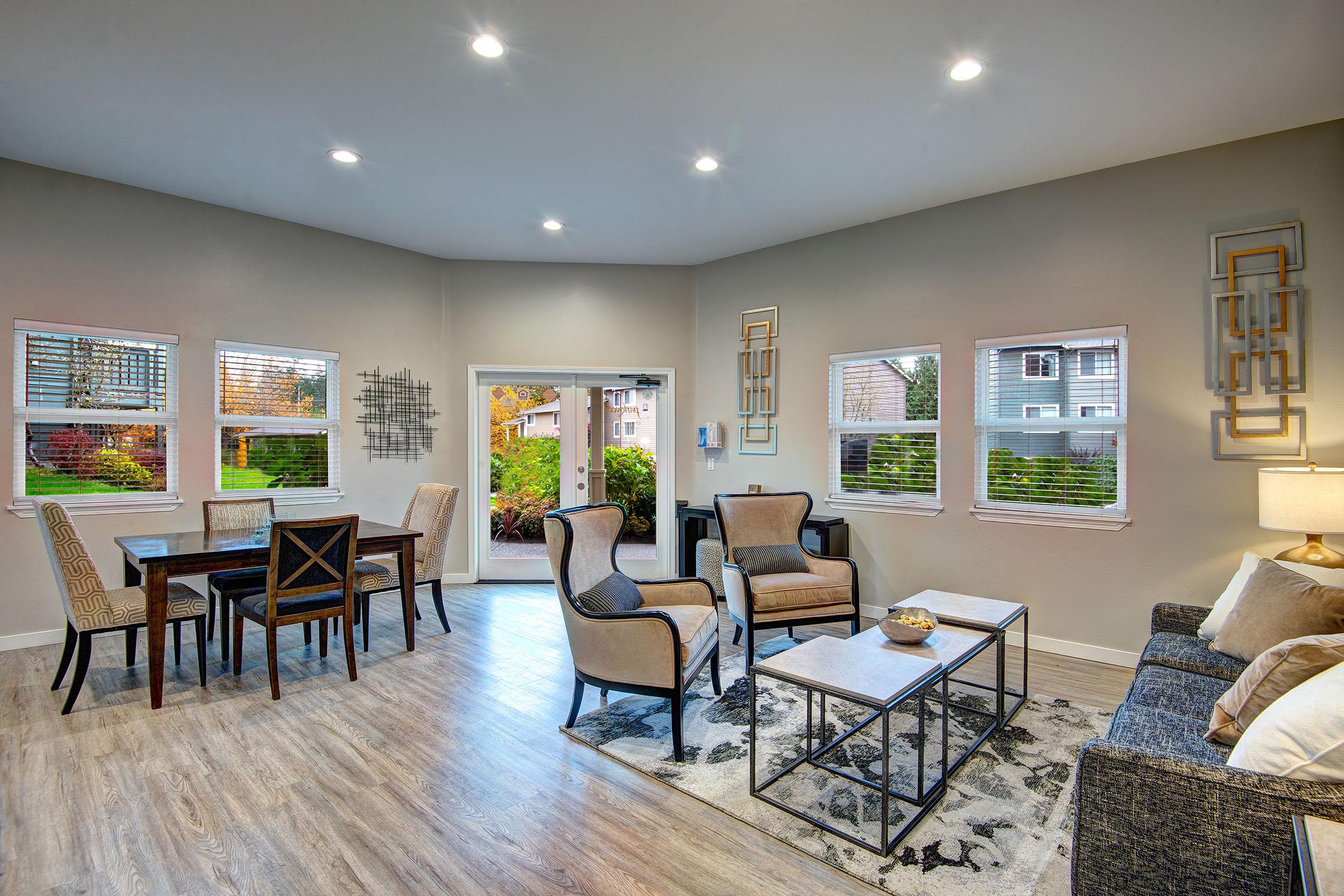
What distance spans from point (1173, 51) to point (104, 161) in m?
5.55

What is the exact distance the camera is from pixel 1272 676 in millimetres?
1843

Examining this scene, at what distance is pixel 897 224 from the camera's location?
4.89 meters

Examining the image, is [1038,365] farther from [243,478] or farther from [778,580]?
[243,478]

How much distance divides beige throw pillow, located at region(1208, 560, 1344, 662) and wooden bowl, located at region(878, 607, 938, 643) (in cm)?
108

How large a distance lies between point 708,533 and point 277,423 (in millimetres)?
3494

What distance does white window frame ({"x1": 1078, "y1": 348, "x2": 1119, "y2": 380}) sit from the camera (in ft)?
13.4

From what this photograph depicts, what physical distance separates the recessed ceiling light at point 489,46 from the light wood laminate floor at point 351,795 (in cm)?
294

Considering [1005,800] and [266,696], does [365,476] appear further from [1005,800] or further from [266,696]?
[1005,800]

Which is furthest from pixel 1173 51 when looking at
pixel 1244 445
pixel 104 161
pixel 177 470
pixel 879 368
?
pixel 177 470

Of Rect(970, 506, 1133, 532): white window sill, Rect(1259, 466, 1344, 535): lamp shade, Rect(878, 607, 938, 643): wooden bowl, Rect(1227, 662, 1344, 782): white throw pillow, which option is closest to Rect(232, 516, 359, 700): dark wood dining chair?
Rect(878, 607, 938, 643): wooden bowl

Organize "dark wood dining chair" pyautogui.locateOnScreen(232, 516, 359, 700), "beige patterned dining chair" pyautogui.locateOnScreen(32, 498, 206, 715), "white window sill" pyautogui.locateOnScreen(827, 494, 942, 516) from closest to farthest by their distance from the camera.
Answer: "beige patterned dining chair" pyautogui.locateOnScreen(32, 498, 206, 715) < "dark wood dining chair" pyautogui.locateOnScreen(232, 516, 359, 700) < "white window sill" pyautogui.locateOnScreen(827, 494, 942, 516)

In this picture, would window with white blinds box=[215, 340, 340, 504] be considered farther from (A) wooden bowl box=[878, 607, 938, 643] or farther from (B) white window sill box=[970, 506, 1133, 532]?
(B) white window sill box=[970, 506, 1133, 532]

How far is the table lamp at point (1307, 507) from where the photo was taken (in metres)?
3.01

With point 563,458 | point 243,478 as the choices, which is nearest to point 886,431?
point 563,458
